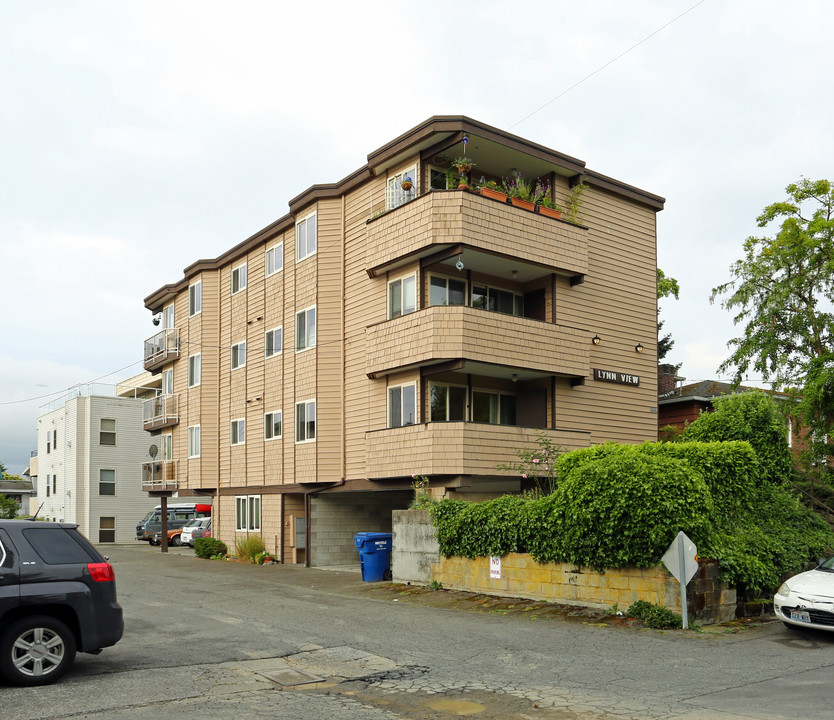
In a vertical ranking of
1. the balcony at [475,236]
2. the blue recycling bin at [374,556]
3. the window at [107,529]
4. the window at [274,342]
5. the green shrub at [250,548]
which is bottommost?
the window at [107,529]

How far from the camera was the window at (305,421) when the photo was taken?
25812mm

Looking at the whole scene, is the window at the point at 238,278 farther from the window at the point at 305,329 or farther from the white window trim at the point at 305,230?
the window at the point at 305,329

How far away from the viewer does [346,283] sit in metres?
25.7

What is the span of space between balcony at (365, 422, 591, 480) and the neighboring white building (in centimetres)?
3118

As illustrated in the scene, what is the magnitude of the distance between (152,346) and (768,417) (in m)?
28.9

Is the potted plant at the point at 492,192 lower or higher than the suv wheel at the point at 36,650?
higher

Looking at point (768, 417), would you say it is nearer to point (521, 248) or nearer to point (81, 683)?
point (521, 248)

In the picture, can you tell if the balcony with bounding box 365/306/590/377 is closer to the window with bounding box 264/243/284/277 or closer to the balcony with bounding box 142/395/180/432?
the window with bounding box 264/243/284/277

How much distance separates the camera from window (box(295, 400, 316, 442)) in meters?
25.8

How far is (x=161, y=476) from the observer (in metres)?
37.0

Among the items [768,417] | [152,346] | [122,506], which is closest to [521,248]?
[768,417]

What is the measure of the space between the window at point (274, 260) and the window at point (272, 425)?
4907mm

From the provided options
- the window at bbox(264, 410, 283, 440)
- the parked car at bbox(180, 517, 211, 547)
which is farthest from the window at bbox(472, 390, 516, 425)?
the parked car at bbox(180, 517, 211, 547)

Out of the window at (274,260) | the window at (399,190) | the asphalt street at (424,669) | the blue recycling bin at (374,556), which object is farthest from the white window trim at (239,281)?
the asphalt street at (424,669)
